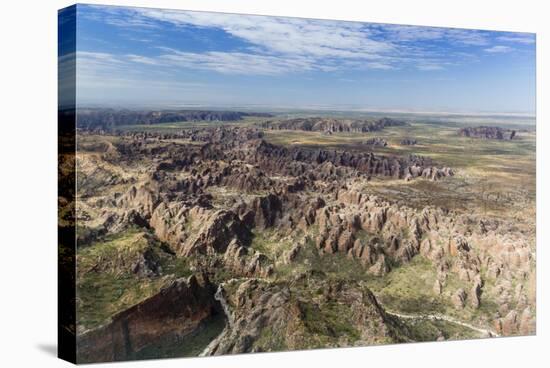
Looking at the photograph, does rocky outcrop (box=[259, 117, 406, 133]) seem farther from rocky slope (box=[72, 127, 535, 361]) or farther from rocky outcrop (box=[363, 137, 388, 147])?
rocky slope (box=[72, 127, 535, 361])

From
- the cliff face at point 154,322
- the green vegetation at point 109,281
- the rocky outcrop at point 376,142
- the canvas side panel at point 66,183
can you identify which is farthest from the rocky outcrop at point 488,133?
the canvas side panel at point 66,183

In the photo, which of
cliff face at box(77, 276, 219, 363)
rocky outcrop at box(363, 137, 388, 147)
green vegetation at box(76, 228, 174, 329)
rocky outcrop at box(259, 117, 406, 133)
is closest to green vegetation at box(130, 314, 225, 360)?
cliff face at box(77, 276, 219, 363)

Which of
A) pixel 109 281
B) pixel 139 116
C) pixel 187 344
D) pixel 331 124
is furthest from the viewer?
pixel 331 124

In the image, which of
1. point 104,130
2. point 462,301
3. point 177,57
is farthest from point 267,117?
point 462,301

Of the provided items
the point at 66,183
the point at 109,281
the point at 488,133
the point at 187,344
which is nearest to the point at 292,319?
the point at 187,344

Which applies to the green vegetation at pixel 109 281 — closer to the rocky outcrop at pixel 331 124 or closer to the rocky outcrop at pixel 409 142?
the rocky outcrop at pixel 331 124

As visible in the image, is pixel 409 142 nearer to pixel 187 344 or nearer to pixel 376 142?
pixel 376 142
